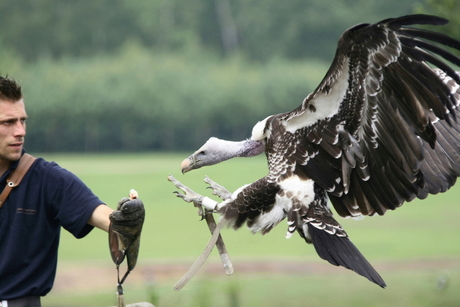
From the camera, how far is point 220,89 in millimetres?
42750

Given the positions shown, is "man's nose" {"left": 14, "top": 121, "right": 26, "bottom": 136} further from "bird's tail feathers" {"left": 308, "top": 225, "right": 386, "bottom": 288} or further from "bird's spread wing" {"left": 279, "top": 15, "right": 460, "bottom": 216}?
"bird's tail feathers" {"left": 308, "top": 225, "right": 386, "bottom": 288}

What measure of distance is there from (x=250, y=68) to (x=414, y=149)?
136 feet

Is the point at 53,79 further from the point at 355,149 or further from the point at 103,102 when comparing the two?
the point at 355,149

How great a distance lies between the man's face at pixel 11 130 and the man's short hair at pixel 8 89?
22 millimetres

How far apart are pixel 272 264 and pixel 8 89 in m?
8.86

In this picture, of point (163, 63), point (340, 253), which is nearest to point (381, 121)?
point (340, 253)

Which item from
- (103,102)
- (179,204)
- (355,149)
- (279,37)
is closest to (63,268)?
(355,149)

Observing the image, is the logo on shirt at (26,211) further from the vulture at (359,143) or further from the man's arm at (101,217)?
the vulture at (359,143)

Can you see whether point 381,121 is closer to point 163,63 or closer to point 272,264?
point 272,264

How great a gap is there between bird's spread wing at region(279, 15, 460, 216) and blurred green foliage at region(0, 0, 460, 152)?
33772 mm

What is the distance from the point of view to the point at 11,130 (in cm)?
294

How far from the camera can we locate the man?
2932 millimetres

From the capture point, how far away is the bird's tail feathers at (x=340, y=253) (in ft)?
12.7

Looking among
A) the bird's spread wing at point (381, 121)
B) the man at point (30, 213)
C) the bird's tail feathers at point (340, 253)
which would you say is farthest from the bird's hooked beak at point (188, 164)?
the man at point (30, 213)
